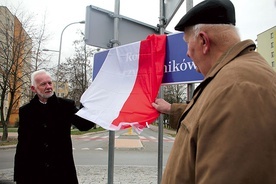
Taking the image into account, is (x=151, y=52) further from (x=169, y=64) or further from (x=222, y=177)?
(x=222, y=177)

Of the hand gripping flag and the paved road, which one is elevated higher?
the hand gripping flag

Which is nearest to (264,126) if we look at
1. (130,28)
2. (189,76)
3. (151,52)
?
(189,76)

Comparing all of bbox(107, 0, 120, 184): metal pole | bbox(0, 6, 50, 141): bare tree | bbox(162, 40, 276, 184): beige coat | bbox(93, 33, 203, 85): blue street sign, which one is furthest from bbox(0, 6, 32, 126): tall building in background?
bbox(162, 40, 276, 184): beige coat

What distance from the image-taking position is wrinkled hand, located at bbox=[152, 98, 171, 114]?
2.54 m

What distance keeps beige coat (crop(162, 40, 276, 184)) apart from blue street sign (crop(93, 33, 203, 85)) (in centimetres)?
136

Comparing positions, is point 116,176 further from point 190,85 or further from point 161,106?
point 190,85

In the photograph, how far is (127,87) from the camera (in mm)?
3000

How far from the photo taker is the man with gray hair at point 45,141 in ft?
10.4

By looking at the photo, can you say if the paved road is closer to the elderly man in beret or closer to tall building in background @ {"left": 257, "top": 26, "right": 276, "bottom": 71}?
the elderly man in beret

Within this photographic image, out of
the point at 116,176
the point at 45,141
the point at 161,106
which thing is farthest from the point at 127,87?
the point at 116,176

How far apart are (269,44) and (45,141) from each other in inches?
2762

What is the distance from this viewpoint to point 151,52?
2.84 metres

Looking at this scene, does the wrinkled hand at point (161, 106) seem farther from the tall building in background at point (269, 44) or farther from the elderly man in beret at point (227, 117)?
the tall building in background at point (269, 44)

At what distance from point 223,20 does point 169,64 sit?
4.76 ft
